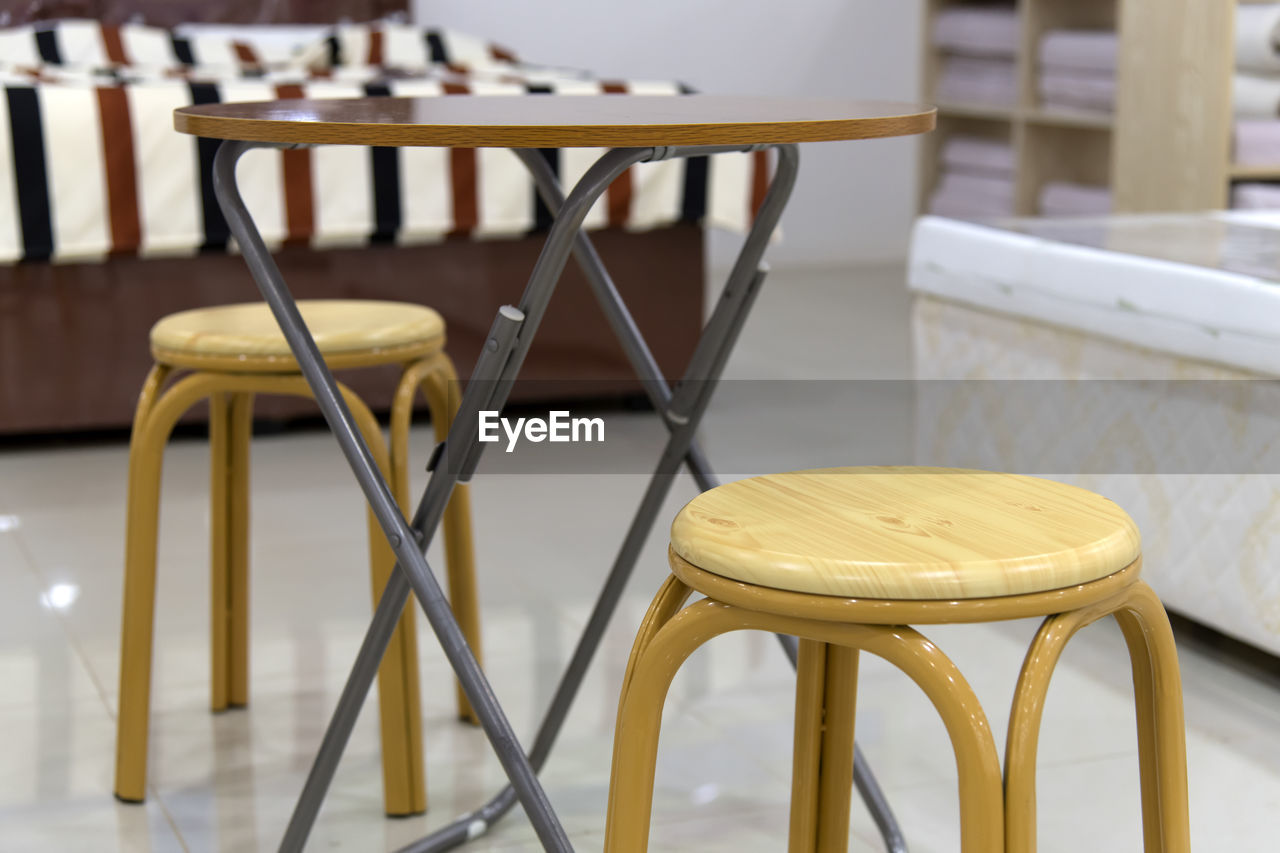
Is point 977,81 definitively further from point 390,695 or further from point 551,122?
point 551,122

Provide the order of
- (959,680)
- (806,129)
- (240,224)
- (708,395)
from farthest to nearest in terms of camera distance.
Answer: (708,395) < (240,224) < (806,129) < (959,680)

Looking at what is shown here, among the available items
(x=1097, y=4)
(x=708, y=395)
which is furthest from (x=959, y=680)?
(x=1097, y=4)

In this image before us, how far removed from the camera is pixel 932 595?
2.69ft

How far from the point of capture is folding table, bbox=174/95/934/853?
3.18 ft

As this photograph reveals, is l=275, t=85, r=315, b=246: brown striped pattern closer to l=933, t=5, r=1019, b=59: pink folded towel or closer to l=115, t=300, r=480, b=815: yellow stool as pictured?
l=115, t=300, r=480, b=815: yellow stool

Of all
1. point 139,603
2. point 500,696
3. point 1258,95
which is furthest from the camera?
point 1258,95

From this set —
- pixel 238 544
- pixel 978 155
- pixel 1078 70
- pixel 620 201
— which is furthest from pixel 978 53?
pixel 238 544

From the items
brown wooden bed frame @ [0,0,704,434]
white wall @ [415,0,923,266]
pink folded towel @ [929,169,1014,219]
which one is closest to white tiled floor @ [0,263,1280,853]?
brown wooden bed frame @ [0,0,704,434]

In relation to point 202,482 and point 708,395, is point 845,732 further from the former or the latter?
point 202,482

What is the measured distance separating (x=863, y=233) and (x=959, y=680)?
14.6 feet

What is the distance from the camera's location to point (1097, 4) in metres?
4.14

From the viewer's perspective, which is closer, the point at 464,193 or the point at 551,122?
the point at 551,122

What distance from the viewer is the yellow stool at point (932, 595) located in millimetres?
823

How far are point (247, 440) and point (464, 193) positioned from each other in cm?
132
